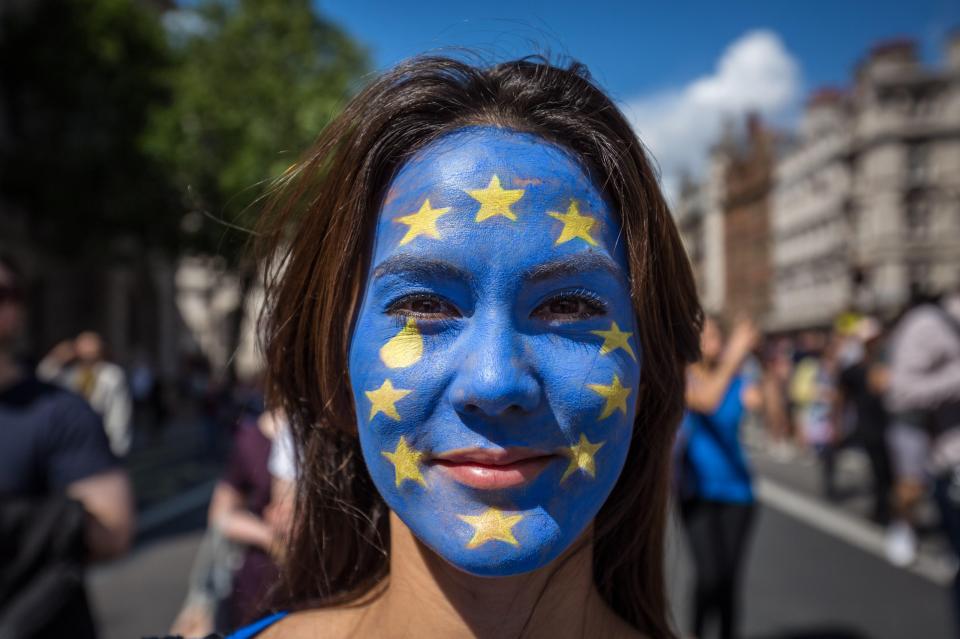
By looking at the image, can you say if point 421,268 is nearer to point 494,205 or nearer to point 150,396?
point 494,205

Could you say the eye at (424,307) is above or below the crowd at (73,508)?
above

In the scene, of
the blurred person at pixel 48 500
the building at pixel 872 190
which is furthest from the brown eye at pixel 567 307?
the building at pixel 872 190

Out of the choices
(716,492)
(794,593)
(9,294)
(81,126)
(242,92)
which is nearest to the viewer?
(9,294)

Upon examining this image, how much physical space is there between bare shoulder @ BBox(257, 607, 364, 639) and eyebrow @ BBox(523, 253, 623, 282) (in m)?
0.67

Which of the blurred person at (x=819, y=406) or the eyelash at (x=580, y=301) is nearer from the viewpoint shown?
the eyelash at (x=580, y=301)

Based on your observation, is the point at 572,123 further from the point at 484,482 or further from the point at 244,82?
the point at 244,82

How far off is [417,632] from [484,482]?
32 centimetres

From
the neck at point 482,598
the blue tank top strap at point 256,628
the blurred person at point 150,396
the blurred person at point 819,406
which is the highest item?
Result: the neck at point 482,598

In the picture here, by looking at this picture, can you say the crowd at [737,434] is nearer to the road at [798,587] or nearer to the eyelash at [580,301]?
the road at [798,587]

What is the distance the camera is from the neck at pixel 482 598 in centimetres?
148

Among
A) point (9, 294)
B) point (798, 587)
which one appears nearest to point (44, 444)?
point (9, 294)

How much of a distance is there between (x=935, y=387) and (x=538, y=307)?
381 cm

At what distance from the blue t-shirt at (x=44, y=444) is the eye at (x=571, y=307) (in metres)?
2.17

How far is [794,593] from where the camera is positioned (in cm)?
647
